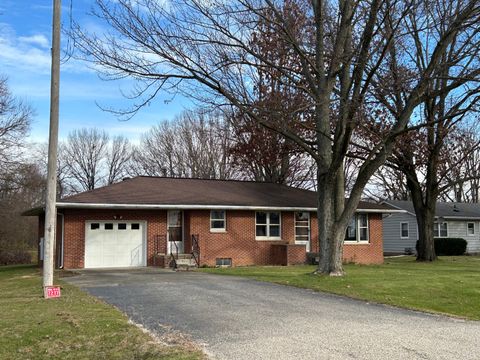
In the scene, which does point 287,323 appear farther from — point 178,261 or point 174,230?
point 174,230

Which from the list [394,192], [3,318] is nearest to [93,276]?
[3,318]

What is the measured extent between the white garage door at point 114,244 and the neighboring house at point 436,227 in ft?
80.1

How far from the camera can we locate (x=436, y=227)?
42.6 m

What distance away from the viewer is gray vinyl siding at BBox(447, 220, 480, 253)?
43281 millimetres

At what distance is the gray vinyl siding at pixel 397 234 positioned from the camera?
41906mm

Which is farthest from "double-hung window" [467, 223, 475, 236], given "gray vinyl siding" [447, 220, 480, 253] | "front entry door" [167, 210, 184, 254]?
"front entry door" [167, 210, 184, 254]

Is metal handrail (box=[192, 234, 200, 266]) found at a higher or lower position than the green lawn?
higher

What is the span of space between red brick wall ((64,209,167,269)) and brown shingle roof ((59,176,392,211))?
662 millimetres

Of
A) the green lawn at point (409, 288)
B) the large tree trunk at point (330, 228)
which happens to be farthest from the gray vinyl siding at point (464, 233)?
the large tree trunk at point (330, 228)

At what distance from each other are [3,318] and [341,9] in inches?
520

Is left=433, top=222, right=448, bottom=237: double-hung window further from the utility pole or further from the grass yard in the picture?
the grass yard

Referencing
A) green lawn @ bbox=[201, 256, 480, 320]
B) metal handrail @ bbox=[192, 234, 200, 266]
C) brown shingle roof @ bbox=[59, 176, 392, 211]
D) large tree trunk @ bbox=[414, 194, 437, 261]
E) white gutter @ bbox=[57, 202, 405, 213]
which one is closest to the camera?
green lawn @ bbox=[201, 256, 480, 320]

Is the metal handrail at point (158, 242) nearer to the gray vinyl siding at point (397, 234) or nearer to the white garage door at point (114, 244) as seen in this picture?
the white garage door at point (114, 244)

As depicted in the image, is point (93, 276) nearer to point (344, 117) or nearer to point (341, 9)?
point (344, 117)
